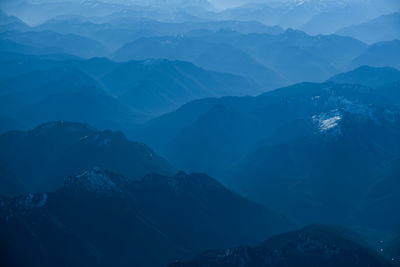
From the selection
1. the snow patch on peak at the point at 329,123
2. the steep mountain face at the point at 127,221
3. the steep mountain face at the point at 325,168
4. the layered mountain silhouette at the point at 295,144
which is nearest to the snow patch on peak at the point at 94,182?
the steep mountain face at the point at 127,221

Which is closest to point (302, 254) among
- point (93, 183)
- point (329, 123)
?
point (93, 183)

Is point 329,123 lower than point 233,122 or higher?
higher

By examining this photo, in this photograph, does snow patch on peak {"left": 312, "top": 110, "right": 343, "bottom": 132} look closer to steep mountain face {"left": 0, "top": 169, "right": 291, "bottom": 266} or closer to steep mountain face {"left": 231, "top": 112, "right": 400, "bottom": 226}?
steep mountain face {"left": 231, "top": 112, "right": 400, "bottom": 226}

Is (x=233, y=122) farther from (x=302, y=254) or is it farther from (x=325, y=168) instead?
(x=302, y=254)

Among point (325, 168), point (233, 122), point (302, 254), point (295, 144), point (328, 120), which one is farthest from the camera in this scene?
point (233, 122)

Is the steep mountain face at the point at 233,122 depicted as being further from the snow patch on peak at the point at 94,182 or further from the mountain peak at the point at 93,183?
the snow patch on peak at the point at 94,182

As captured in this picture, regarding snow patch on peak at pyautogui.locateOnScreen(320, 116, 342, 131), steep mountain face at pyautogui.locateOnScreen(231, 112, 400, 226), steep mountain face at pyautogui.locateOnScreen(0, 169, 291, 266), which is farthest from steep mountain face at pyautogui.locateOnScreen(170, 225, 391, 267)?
snow patch on peak at pyautogui.locateOnScreen(320, 116, 342, 131)
